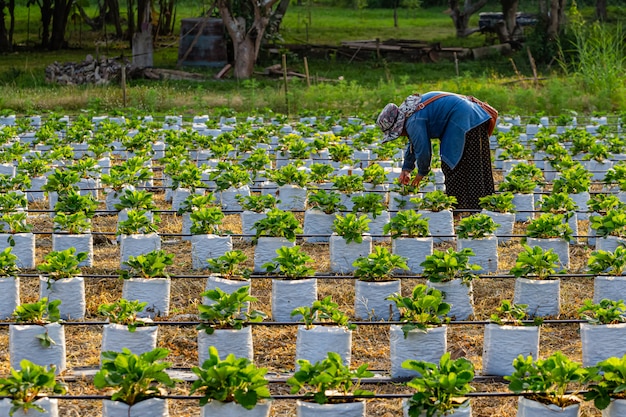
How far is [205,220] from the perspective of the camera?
659 cm

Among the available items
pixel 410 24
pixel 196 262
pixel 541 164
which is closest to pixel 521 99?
pixel 541 164

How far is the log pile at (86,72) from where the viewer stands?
20984 millimetres

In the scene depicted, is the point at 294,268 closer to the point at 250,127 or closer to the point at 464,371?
the point at 464,371

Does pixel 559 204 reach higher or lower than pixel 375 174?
higher

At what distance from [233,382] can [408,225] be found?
2.89 metres

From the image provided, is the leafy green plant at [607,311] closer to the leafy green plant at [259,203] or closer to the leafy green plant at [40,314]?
the leafy green plant at [40,314]

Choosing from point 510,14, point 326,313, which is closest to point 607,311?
point 326,313

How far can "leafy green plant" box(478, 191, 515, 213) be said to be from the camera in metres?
7.28

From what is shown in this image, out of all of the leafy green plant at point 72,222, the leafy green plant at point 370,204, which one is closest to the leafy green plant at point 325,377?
the leafy green plant at point 72,222

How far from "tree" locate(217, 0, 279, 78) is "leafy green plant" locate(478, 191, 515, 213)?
44.3 feet

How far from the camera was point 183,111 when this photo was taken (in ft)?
49.8

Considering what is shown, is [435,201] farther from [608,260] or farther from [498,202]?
[608,260]

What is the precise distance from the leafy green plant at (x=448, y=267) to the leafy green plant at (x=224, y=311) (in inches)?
42.4

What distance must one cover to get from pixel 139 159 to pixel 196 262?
7.34 feet
